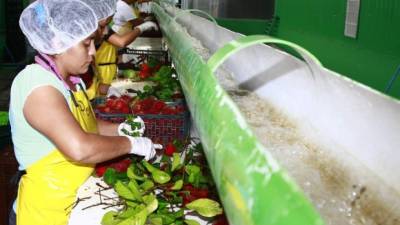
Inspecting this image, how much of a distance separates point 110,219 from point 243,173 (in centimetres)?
96

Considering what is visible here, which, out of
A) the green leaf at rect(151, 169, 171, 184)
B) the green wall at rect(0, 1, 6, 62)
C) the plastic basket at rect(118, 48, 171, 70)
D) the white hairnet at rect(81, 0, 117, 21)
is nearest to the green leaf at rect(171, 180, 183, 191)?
the green leaf at rect(151, 169, 171, 184)

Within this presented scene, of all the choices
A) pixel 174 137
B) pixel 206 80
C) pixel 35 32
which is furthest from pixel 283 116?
pixel 174 137

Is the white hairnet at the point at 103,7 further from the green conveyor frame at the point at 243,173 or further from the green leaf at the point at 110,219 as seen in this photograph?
the green conveyor frame at the point at 243,173

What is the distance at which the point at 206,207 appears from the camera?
→ 4.46 ft

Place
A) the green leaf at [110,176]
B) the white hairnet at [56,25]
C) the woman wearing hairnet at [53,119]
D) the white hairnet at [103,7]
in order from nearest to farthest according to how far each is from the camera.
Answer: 1. the woman wearing hairnet at [53,119]
2. the white hairnet at [56,25]
3. the green leaf at [110,176]
4. the white hairnet at [103,7]


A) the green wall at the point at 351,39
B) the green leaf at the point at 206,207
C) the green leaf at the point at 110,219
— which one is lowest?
the green leaf at the point at 110,219

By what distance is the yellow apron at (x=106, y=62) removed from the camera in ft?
11.4

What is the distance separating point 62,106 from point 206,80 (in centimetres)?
71

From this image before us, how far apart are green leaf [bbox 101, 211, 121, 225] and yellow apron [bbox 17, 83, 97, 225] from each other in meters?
0.27

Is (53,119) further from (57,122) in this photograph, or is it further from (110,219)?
(110,219)

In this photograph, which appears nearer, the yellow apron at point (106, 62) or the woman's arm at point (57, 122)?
the woman's arm at point (57, 122)

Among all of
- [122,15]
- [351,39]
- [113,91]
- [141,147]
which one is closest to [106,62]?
[113,91]

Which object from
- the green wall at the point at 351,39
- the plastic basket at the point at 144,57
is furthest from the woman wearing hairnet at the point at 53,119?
the plastic basket at the point at 144,57

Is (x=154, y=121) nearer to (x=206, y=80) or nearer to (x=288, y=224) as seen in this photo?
(x=206, y=80)
